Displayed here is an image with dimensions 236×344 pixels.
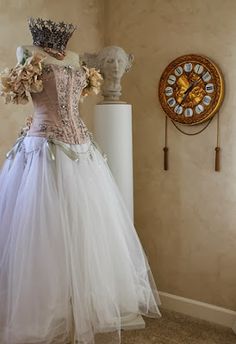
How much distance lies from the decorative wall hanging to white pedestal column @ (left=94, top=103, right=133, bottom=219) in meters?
0.32

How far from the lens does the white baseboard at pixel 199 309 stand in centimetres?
219

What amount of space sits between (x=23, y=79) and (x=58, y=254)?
636 mm

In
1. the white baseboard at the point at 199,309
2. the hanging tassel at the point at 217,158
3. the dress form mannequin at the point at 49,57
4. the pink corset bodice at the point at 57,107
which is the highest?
the dress form mannequin at the point at 49,57

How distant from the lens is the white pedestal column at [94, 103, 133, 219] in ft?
6.49

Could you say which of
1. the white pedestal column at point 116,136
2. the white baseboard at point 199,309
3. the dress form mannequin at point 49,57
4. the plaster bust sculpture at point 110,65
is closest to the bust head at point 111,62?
the plaster bust sculpture at point 110,65

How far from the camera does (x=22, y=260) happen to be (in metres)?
1.34

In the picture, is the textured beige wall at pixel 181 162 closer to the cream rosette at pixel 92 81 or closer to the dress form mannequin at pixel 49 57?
the cream rosette at pixel 92 81

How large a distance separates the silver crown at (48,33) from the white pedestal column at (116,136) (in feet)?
1.62

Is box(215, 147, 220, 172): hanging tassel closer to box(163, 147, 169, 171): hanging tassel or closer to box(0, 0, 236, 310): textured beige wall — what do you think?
box(0, 0, 236, 310): textured beige wall

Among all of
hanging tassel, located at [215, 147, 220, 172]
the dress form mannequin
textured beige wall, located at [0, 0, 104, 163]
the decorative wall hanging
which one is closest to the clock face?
the decorative wall hanging

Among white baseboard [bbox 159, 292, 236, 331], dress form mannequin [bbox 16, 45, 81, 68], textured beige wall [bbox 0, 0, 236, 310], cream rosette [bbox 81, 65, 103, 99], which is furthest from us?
white baseboard [bbox 159, 292, 236, 331]

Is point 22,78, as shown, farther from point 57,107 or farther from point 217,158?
point 217,158

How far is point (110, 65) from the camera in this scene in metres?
1.94

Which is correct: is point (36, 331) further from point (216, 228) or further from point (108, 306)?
point (216, 228)
